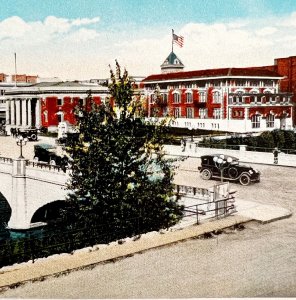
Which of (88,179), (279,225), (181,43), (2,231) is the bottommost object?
(2,231)

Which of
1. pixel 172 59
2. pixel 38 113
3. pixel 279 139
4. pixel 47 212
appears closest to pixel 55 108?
pixel 38 113

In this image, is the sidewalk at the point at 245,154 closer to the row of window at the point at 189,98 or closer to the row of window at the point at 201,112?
the row of window at the point at 201,112

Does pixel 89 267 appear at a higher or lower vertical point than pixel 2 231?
higher

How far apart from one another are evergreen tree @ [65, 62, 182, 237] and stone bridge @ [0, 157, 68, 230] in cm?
783

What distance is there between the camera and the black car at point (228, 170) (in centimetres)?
2456

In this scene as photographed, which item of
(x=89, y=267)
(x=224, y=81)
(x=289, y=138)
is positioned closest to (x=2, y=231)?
(x=89, y=267)

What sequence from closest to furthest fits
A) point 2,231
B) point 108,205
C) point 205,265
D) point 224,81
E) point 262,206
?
point 205,265, point 108,205, point 262,206, point 2,231, point 224,81

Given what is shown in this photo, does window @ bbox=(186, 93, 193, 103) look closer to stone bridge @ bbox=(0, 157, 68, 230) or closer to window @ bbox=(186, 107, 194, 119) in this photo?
window @ bbox=(186, 107, 194, 119)

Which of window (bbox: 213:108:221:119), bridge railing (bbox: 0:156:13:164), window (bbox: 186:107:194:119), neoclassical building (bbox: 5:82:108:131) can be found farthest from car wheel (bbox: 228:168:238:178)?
window (bbox: 186:107:194:119)

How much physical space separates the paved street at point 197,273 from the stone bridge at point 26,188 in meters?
14.0

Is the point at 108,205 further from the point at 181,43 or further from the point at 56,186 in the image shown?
the point at 56,186

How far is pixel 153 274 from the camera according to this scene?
11.4m

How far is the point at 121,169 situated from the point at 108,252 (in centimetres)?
537

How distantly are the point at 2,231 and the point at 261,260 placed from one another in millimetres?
20523
